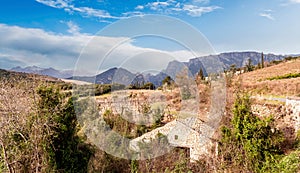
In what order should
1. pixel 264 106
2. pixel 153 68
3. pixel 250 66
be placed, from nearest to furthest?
pixel 153 68 → pixel 264 106 → pixel 250 66

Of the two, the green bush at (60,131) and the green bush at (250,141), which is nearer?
the green bush at (250,141)

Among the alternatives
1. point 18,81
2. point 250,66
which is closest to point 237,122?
point 18,81

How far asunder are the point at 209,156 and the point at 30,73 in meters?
5.48

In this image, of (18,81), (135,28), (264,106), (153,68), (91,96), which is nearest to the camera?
(135,28)

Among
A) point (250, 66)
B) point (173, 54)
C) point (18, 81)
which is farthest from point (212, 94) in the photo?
point (250, 66)

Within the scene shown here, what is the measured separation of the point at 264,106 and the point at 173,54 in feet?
18.0

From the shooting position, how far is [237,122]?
6316mm

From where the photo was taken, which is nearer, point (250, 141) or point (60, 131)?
point (250, 141)

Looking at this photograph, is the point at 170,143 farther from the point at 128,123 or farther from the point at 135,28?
the point at 135,28

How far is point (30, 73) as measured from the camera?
8062 mm

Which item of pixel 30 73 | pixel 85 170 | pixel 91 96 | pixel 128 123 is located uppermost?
pixel 30 73

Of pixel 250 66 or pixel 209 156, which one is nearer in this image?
pixel 209 156

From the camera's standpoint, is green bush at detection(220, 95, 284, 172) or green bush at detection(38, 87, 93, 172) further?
green bush at detection(38, 87, 93, 172)

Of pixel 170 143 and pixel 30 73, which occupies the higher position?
pixel 30 73
